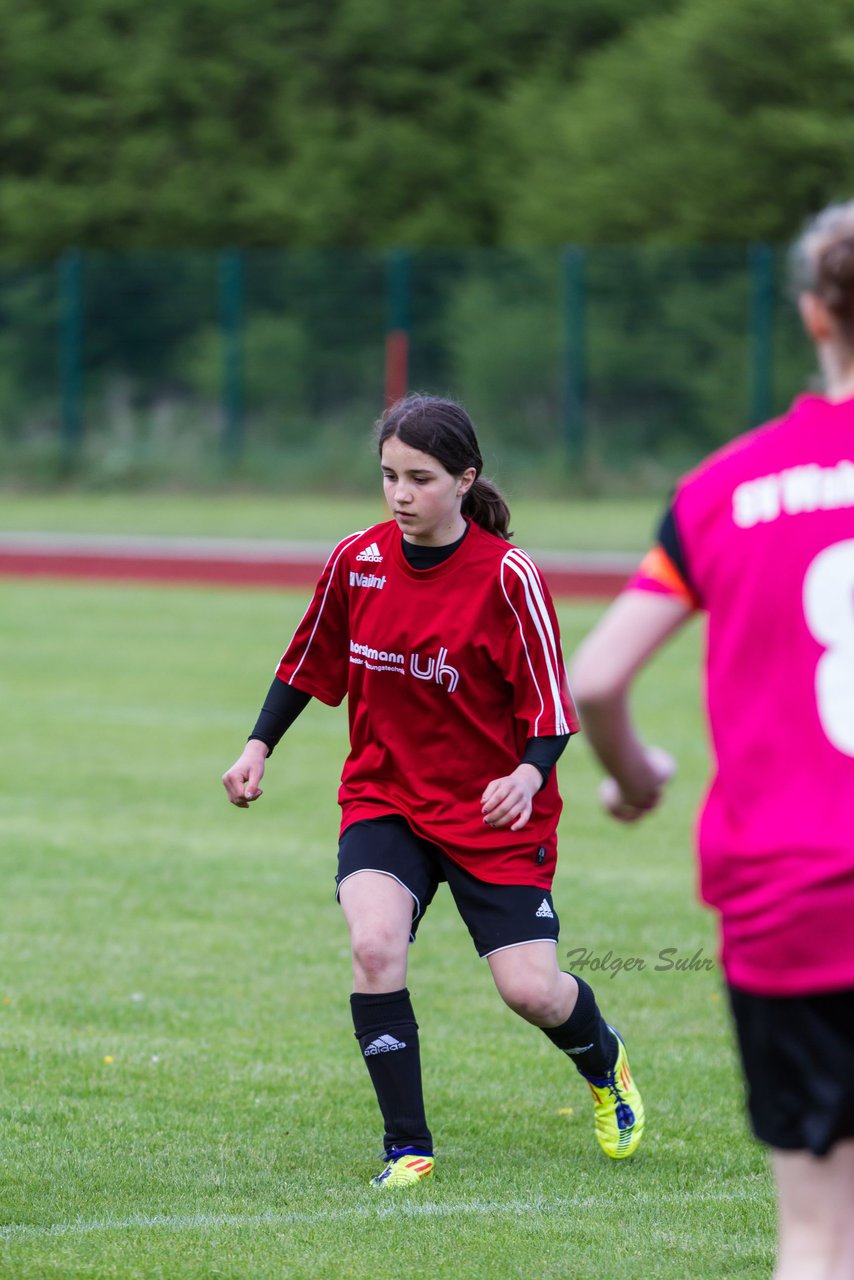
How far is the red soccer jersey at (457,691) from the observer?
13.9 ft

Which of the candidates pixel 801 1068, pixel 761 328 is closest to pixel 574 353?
pixel 761 328

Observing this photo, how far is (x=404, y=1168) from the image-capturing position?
4.28m

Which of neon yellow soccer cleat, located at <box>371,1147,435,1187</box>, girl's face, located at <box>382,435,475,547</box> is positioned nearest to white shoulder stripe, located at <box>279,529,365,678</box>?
girl's face, located at <box>382,435,475,547</box>

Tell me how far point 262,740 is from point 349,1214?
108 centimetres

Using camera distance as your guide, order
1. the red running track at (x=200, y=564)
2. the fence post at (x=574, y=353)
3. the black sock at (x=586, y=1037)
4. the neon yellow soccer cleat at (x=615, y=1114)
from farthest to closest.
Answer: the fence post at (x=574, y=353)
the red running track at (x=200, y=564)
the neon yellow soccer cleat at (x=615, y=1114)
the black sock at (x=586, y=1037)

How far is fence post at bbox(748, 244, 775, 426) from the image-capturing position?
1038 inches

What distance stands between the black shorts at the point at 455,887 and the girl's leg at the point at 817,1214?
5.90 ft

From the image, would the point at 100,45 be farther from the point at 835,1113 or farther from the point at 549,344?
the point at 835,1113

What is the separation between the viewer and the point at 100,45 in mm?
38000

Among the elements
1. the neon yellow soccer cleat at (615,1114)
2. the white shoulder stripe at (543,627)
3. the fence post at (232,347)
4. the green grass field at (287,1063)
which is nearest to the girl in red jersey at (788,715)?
the green grass field at (287,1063)

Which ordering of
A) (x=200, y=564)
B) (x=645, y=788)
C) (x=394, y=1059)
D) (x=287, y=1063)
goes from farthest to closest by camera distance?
1. (x=200, y=564)
2. (x=287, y=1063)
3. (x=394, y=1059)
4. (x=645, y=788)

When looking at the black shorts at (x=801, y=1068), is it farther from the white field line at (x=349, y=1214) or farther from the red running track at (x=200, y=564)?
the red running track at (x=200, y=564)

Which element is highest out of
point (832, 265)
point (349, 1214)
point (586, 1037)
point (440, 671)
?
point (832, 265)

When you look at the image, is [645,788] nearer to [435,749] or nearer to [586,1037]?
[435,749]
